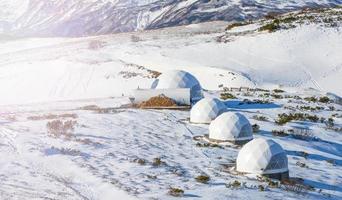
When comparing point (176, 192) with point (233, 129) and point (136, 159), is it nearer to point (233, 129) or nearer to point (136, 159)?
point (136, 159)

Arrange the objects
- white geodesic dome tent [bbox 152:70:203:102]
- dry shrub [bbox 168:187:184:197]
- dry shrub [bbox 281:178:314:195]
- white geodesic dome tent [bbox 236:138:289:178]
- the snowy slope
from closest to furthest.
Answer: dry shrub [bbox 168:187:184:197]
the snowy slope
dry shrub [bbox 281:178:314:195]
white geodesic dome tent [bbox 236:138:289:178]
white geodesic dome tent [bbox 152:70:203:102]

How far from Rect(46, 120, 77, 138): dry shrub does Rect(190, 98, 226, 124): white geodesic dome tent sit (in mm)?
9533

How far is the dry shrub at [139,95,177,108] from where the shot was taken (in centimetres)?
5494

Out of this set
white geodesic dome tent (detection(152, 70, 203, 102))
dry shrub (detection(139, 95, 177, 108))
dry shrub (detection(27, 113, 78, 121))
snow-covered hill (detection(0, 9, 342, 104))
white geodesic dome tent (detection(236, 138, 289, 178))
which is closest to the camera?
white geodesic dome tent (detection(236, 138, 289, 178))

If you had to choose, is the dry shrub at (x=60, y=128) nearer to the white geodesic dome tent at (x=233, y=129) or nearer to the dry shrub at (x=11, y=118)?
the dry shrub at (x=11, y=118)

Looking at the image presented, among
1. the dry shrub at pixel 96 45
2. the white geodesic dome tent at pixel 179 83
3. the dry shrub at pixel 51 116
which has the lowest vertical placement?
the dry shrub at pixel 51 116

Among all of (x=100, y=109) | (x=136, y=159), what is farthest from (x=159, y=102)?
(x=136, y=159)

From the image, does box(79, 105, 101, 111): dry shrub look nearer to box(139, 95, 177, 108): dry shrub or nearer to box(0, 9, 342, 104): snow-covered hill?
box(139, 95, 177, 108): dry shrub

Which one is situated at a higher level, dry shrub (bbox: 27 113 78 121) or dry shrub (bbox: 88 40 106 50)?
dry shrub (bbox: 88 40 106 50)

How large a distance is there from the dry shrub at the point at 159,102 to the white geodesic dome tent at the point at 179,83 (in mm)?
1816

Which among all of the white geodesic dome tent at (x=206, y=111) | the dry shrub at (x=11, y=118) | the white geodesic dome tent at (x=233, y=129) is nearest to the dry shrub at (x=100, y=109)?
the dry shrub at (x=11, y=118)

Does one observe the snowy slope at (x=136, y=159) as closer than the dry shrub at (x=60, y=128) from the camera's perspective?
Yes

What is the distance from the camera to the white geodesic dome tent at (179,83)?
5691 cm

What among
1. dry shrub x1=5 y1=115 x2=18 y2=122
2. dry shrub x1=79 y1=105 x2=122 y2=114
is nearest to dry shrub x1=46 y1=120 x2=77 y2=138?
dry shrub x1=5 y1=115 x2=18 y2=122
